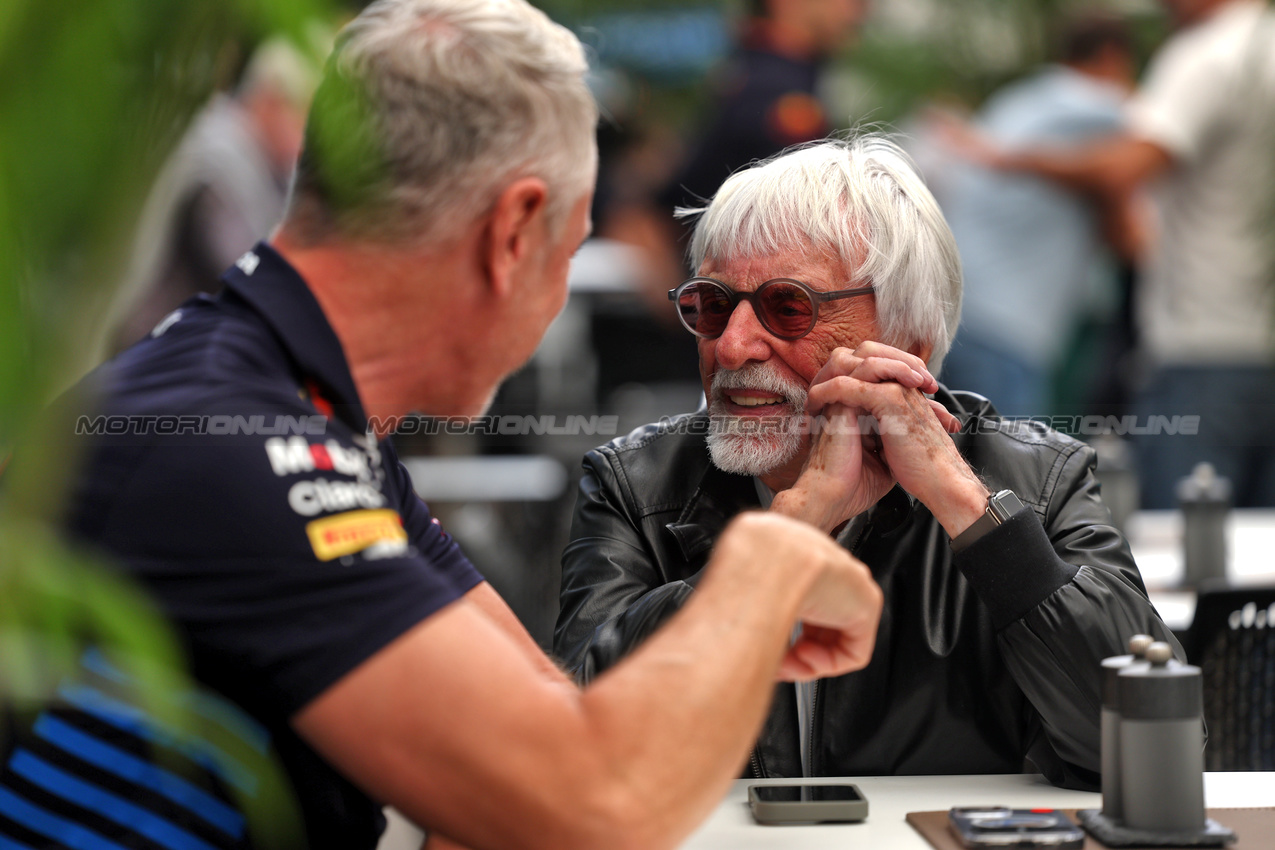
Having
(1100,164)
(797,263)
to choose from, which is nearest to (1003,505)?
(797,263)

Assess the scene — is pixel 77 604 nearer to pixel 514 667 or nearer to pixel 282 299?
pixel 514 667

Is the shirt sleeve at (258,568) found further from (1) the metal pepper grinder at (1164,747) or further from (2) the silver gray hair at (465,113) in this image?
(1) the metal pepper grinder at (1164,747)

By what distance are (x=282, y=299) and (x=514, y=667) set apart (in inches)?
18.0

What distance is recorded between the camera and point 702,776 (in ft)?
3.65

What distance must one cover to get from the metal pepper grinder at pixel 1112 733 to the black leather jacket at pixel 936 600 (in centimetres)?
25

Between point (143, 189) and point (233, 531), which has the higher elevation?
point (143, 189)

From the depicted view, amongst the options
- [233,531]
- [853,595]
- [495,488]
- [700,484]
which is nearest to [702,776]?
[853,595]

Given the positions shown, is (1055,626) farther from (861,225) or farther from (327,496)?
(327,496)

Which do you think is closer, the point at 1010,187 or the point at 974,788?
the point at 974,788

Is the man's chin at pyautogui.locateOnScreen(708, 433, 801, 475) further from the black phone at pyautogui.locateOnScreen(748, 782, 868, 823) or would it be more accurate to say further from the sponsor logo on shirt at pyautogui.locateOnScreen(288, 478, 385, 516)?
the sponsor logo on shirt at pyautogui.locateOnScreen(288, 478, 385, 516)

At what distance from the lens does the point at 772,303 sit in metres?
1.98

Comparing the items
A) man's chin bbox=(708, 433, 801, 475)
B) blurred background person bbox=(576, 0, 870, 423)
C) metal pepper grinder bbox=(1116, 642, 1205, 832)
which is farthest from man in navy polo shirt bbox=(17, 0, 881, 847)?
man's chin bbox=(708, 433, 801, 475)

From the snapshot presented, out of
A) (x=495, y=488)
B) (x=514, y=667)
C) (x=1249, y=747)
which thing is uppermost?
(x=514, y=667)

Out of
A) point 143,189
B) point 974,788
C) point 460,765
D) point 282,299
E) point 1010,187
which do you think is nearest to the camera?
point 143,189
